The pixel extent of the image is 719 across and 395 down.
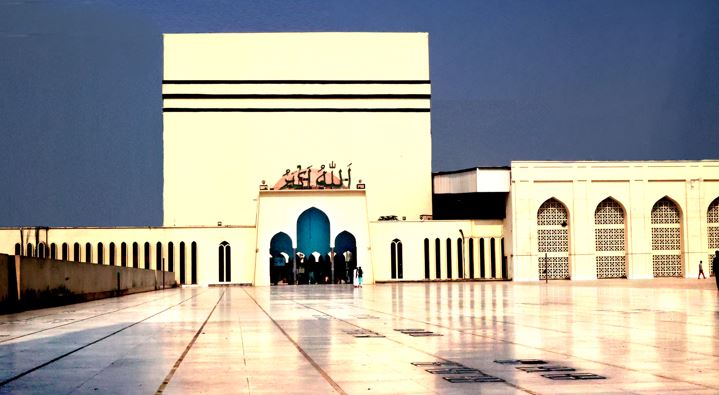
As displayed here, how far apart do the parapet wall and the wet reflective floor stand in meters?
3.55

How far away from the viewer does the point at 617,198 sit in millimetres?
61844

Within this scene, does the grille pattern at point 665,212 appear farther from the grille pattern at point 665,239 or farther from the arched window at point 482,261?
the arched window at point 482,261

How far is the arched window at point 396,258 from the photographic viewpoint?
63.2 meters

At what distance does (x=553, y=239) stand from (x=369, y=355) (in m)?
53.6

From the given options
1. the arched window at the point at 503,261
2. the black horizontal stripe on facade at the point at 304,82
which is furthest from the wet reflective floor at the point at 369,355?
the black horizontal stripe on facade at the point at 304,82

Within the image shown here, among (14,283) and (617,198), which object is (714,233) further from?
(14,283)

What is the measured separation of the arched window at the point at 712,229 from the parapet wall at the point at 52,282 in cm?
3989

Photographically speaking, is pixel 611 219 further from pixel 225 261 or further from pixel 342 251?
pixel 225 261

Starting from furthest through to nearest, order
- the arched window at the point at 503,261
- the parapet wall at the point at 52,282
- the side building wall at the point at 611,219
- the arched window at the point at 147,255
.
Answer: the arched window at the point at 503,261 < the arched window at the point at 147,255 < the side building wall at the point at 611,219 < the parapet wall at the point at 52,282

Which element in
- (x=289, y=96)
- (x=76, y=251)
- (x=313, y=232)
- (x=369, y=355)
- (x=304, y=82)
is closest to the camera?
(x=369, y=355)

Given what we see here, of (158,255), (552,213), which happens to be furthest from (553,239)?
(158,255)

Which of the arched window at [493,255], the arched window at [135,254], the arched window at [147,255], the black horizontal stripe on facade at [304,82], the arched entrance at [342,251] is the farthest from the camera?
the black horizontal stripe on facade at [304,82]

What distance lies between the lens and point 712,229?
62.8 metres

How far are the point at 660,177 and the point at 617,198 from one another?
3.25m
